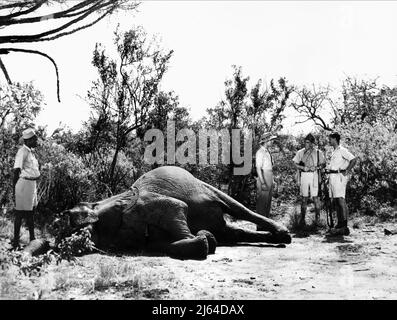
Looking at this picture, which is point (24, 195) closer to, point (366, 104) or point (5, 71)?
point (5, 71)

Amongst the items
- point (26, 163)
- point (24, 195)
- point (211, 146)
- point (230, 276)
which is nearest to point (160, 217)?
point (230, 276)

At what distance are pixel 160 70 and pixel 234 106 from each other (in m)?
2.57

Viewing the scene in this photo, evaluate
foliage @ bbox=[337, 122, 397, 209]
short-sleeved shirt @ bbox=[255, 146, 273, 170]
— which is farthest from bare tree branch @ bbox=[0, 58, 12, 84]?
foliage @ bbox=[337, 122, 397, 209]

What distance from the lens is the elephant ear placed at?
20.6 feet

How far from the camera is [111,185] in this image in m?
11.8

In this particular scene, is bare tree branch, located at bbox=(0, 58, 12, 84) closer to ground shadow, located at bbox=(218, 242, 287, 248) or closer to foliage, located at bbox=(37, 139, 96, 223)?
foliage, located at bbox=(37, 139, 96, 223)

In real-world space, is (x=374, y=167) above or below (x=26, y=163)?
above

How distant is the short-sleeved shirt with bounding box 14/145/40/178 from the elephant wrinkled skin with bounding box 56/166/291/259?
3.78ft

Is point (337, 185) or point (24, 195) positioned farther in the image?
point (337, 185)

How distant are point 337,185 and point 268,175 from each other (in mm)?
1355

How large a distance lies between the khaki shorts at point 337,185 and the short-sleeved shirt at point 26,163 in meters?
5.54

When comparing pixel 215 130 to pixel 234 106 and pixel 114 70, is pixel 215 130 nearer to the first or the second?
pixel 234 106

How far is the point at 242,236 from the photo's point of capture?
26.0ft

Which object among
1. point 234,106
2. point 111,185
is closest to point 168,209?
point 111,185
